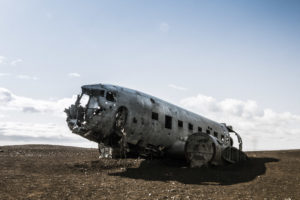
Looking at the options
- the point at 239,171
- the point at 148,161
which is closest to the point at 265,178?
the point at 239,171

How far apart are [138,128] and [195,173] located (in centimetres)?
440

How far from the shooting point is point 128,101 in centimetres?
1712

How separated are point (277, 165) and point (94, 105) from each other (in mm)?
12206

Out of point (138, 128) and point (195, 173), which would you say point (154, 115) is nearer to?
point (138, 128)

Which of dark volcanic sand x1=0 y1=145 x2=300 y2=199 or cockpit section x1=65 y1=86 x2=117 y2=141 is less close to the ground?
cockpit section x1=65 y1=86 x2=117 y2=141

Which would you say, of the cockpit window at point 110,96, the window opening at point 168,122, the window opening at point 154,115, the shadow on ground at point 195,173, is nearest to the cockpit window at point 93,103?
the cockpit window at point 110,96

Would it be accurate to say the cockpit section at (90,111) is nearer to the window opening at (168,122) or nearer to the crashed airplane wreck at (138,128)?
the crashed airplane wreck at (138,128)

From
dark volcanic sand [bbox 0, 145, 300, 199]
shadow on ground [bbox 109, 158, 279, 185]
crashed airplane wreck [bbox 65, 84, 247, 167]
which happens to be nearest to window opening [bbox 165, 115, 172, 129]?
crashed airplane wreck [bbox 65, 84, 247, 167]

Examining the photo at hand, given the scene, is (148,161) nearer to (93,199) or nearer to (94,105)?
(94,105)

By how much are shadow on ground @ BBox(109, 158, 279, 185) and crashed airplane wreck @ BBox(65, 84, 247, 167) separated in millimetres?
1091

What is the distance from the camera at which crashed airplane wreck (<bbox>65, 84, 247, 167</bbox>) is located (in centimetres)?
1571

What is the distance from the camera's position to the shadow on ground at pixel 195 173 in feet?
45.7

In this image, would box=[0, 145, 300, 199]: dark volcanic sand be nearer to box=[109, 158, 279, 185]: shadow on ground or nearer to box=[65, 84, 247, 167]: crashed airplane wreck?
box=[109, 158, 279, 185]: shadow on ground

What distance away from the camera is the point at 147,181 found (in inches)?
524
